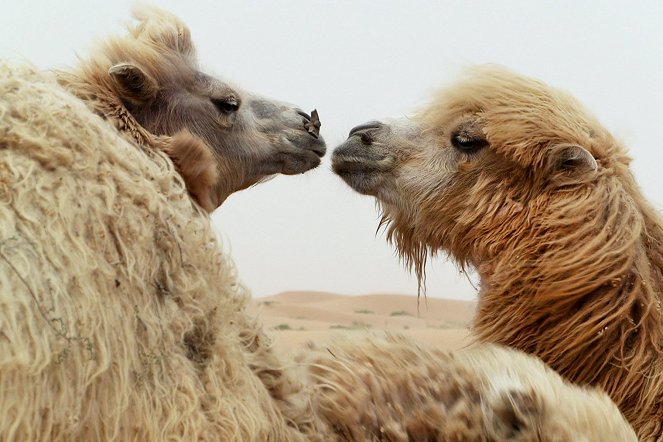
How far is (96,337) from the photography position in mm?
1831

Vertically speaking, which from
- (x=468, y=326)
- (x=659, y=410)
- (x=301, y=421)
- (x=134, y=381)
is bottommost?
Result: (x=468, y=326)

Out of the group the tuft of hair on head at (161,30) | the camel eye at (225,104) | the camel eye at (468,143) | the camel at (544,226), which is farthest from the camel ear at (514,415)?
the camel eye at (225,104)

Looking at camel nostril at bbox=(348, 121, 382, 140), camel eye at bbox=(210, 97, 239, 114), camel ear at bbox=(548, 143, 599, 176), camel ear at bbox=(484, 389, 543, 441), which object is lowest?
camel eye at bbox=(210, 97, 239, 114)

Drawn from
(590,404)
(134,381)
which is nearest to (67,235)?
(134,381)

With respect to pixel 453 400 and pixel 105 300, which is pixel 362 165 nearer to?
pixel 453 400

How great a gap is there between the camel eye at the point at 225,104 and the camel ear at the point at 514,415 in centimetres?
381

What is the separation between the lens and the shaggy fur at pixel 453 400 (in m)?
1.97

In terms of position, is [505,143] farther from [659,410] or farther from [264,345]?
[264,345]

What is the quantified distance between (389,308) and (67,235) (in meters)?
57.3

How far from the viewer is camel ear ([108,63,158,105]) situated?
4.12 m

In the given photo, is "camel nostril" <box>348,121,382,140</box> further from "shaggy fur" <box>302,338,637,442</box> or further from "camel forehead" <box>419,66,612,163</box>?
"shaggy fur" <box>302,338,637,442</box>

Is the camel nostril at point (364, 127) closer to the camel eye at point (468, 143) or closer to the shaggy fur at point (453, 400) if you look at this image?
the camel eye at point (468, 143)

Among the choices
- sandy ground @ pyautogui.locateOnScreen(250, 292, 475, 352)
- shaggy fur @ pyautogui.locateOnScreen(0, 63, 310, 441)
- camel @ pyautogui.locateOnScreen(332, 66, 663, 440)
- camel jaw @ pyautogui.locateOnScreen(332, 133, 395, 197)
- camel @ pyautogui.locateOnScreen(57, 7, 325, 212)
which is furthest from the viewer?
sandy ground @ pyautogui.locateOnScreen(250, 292, 475, 352)

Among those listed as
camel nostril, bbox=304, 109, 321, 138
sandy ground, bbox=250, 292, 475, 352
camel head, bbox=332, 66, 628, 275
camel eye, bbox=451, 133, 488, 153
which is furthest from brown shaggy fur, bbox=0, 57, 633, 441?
sandy ground, bbox=250, 292, 475, 352
